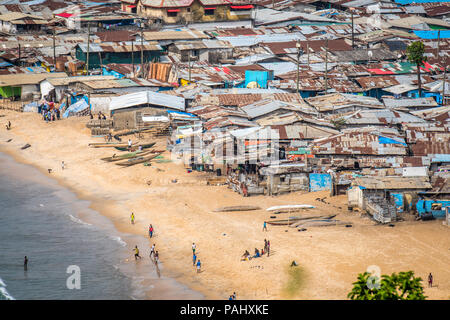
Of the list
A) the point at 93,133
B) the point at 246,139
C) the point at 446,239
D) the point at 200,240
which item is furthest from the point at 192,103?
the point at 446,239

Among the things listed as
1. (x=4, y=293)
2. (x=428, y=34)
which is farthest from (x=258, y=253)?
(x=428, y=34)

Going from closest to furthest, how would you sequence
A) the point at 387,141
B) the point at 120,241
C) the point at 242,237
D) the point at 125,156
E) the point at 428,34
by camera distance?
the point at 242,237 → the point at 120,241 → the point at 387,141 → the point at 125,156 → the point at 428,34

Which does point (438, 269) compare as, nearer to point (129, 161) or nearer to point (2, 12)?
point (129, 161)

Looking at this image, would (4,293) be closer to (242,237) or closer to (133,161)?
(242,237)

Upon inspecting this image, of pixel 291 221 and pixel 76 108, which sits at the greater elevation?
pixel 76 108

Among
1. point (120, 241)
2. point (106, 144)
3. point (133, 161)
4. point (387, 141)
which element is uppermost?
point (387, 141)

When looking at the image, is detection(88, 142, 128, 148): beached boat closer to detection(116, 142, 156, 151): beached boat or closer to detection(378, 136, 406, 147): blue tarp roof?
detection(116, 142, 156, 151): beached boat
